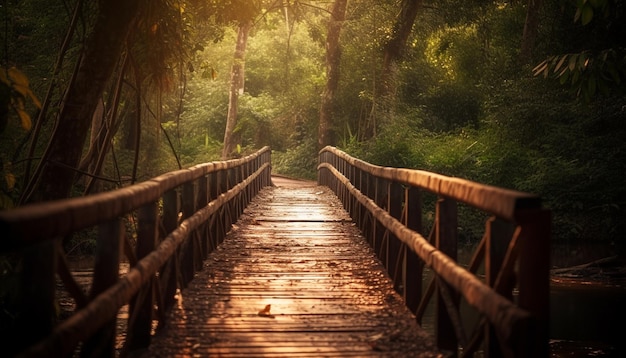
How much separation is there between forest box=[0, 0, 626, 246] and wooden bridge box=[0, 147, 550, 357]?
3.96 ft

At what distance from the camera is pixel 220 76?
44531 millimetres

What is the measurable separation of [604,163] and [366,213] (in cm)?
1094

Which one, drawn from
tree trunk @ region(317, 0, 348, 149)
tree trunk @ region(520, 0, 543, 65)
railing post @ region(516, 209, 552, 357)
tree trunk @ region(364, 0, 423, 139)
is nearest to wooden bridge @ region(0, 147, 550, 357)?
railing post @ region(516, 209, 552, 357)

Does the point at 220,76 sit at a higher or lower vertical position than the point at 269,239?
higher

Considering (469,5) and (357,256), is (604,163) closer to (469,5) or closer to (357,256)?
(469,5)

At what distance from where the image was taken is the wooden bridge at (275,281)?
313 cm

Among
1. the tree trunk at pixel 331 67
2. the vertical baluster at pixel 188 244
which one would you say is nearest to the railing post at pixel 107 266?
the vertical baluster at pixel 188 244

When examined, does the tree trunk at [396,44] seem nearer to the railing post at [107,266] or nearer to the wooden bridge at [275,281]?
the wooden bridge at [275,281]

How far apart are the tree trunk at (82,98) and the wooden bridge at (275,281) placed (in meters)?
1.10

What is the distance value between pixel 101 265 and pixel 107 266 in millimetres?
33

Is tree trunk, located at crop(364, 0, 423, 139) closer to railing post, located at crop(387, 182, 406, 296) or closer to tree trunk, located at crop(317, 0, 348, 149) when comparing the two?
tree trunk, located at crop(317, 0, 348, 149)

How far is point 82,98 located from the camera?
22.4ft

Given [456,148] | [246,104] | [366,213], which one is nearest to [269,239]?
[366,213]

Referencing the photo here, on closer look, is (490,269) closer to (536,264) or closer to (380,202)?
(536,264)
